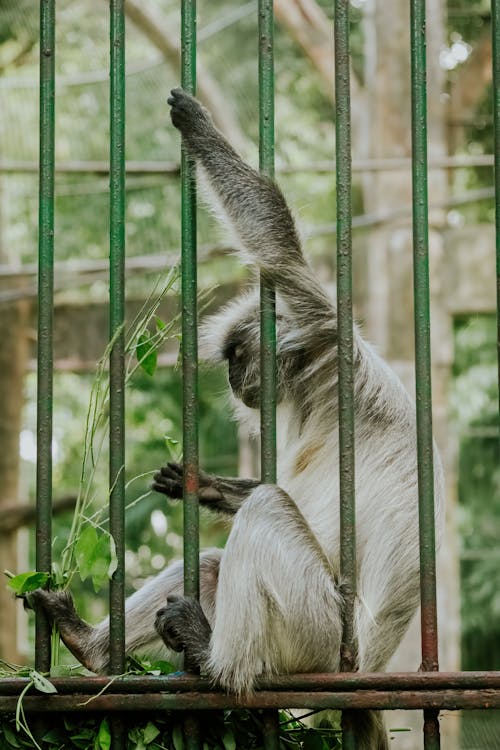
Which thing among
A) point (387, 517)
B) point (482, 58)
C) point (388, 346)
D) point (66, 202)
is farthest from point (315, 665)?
point (66, 202)

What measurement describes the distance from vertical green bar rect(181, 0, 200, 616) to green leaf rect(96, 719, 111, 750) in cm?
43

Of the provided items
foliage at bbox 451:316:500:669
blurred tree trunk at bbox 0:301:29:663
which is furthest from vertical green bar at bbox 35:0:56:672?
foliage at bbox 451:316:500:669

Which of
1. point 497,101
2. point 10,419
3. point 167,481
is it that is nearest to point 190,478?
point 167,481

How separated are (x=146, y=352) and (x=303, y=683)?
113 centimetres

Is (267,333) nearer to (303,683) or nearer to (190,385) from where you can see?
(190,385)

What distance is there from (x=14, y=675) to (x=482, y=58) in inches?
452

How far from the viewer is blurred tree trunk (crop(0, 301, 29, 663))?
452 inches

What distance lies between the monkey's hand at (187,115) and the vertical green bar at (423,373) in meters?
0.74

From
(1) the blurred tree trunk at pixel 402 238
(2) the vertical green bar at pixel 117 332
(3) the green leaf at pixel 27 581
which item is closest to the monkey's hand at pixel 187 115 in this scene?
(2) the vertical green bar at pixel 117 332

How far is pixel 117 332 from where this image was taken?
127 inches

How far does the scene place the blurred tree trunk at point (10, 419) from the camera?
11492mm

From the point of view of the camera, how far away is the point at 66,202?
14.8 m

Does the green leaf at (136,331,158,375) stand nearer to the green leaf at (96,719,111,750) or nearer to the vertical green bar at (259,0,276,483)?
the vertical green bar at (259,0,276,483)

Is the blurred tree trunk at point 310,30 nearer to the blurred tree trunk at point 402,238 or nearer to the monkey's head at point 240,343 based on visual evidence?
the blurred tree trunk at point 402,238
